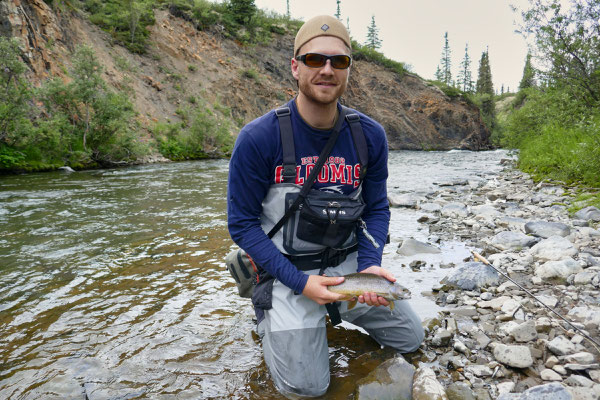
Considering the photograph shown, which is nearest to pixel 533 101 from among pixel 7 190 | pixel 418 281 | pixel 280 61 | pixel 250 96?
pixel 418 281

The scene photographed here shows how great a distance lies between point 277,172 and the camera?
131 inches

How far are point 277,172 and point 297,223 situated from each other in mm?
495

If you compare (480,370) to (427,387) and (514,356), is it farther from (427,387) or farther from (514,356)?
(427,387)

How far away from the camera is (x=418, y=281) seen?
4.97 m

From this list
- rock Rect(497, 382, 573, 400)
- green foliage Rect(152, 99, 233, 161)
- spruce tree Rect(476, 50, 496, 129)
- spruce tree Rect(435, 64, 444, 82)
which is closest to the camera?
rock Rect(497, 382, 573, 400)

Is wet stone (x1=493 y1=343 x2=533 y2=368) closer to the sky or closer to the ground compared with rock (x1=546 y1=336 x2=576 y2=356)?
closer to the ground

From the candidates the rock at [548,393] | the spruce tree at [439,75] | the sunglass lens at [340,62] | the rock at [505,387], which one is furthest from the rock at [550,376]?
the spruce tree at [439,75]

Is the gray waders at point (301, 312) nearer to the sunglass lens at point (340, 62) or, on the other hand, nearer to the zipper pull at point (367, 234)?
the zipper pull at point (367, 234)

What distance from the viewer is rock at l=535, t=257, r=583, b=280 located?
13.9ft

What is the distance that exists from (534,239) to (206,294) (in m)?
4.95

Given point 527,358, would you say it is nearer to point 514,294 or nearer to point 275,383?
point 514,294

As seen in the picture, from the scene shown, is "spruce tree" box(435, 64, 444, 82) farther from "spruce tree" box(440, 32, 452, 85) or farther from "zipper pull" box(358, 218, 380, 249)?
"zipper pull" box(358, 218, 380, 249)

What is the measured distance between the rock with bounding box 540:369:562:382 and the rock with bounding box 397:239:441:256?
3360mm

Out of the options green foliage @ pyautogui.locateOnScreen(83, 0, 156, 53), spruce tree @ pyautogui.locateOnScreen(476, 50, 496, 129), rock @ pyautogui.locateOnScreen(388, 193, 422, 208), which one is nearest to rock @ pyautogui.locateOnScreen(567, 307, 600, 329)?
rock @ pyautogui.locateOnScreen(388, 193, 422, 208)
